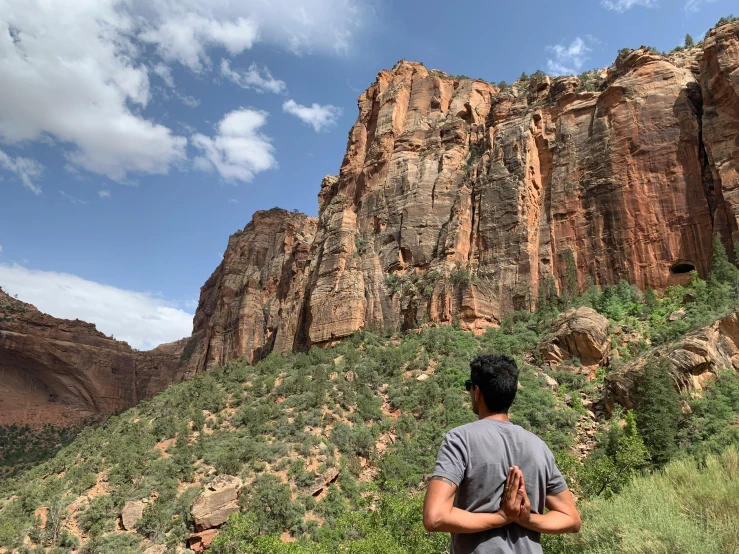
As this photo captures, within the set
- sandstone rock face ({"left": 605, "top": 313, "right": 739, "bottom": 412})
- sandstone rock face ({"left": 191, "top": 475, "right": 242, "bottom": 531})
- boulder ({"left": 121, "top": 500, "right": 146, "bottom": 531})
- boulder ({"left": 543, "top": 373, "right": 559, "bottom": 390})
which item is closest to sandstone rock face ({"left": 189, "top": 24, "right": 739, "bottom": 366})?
boulder ({"left": 543, "top": 373, "right": 559, "bottom": 390})

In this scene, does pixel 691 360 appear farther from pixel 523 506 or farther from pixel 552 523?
pixel 523 506

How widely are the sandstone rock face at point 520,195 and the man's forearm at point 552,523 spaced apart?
96.8 feet

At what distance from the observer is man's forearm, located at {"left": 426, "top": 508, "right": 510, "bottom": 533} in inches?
91.4

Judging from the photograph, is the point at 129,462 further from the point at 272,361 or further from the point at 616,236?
the point at 616,236

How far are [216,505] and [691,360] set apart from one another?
19.2 metres

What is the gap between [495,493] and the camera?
240 cm

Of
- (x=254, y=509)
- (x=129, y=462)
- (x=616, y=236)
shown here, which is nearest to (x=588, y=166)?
(x=616, y=236)

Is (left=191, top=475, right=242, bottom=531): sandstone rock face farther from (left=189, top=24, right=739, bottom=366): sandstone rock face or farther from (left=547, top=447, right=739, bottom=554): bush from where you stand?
(left=189, top=24, right=739, bottom=366): sandstone rock face

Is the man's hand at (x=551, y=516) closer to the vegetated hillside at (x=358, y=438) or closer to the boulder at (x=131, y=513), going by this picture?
the vegetated hillside at (x=358, y=438)

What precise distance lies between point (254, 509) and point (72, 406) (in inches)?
2379

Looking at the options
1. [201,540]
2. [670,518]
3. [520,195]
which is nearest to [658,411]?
[670,518]

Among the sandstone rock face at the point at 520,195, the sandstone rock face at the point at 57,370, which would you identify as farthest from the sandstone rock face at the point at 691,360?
the sandstone rock face at the point at 57,370

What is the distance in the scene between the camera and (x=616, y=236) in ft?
106

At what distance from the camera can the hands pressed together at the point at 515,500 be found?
7.61 feet
